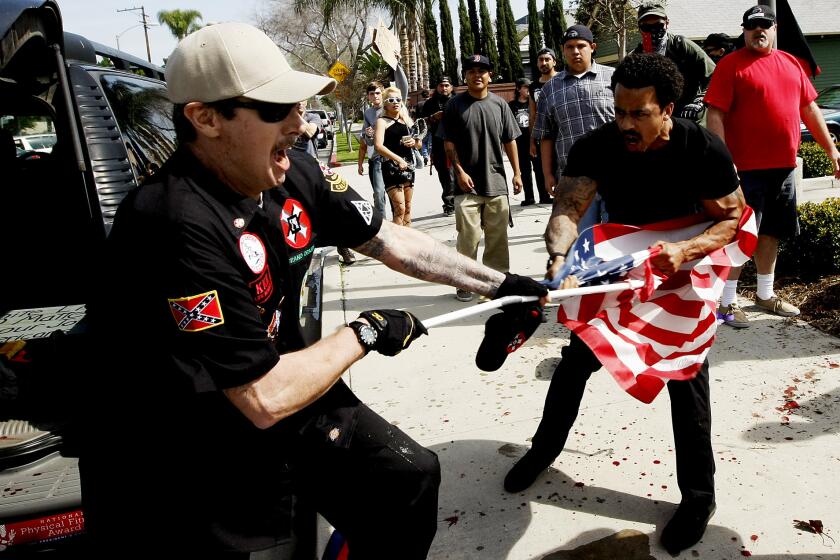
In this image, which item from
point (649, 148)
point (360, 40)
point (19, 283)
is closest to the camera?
point (649, 148)

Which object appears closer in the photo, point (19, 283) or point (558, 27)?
point (19, 283)

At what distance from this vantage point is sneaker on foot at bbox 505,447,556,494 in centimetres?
305

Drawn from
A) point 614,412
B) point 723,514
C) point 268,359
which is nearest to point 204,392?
point 268,359

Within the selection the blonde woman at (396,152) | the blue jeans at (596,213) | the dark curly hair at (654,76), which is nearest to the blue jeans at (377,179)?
the blonde woman at (396,152)

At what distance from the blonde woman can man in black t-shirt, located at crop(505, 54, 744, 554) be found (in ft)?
15.8

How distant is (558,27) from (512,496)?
117 feet

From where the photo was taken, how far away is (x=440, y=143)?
31.4ft

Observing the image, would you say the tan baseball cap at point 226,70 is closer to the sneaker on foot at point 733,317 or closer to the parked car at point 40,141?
the parked car at point 40,141

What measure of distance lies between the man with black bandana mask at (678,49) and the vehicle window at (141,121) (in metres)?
3.37

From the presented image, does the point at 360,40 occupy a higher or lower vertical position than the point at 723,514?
higher

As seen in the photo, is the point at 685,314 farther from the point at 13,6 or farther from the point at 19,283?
the point at 19,283

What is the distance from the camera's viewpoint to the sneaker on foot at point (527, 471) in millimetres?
3053

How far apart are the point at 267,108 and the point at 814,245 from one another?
4969mm

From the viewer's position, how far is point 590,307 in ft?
9.09
